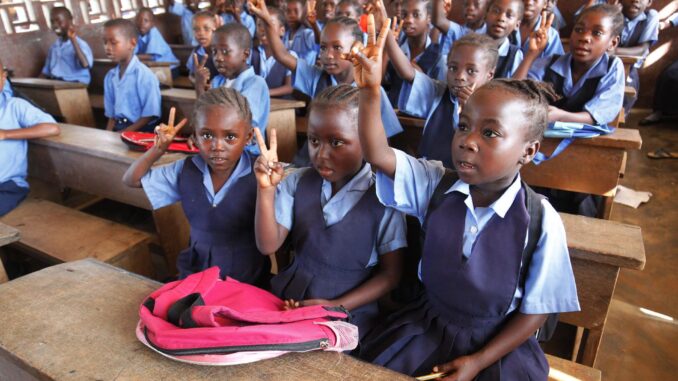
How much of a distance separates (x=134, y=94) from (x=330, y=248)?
2.30 m

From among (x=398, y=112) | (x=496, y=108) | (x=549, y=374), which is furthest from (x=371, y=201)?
(x=398, y=112)

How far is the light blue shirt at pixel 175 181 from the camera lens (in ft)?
4.60

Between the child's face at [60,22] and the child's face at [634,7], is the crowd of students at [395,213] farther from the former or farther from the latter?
the child's face at [60,22]

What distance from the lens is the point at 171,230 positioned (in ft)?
6.54

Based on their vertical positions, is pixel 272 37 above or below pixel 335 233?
above

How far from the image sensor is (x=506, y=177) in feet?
3.25

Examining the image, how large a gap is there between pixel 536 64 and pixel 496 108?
66.2 inches

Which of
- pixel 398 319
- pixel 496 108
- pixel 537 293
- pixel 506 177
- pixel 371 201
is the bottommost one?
pixel 398 319

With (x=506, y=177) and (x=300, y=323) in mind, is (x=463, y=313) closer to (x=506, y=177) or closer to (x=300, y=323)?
(x=506, y=177)

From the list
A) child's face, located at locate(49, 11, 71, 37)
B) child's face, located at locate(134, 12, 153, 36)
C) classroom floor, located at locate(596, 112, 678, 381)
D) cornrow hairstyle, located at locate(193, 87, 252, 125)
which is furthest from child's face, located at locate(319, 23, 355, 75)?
→ child's face, located at locate(134, 12, 153, 36)

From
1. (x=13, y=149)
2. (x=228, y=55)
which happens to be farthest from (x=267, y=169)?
(x=13, y=149)

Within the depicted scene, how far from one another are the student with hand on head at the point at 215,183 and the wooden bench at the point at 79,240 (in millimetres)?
483

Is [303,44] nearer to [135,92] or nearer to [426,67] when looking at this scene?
[426,67]

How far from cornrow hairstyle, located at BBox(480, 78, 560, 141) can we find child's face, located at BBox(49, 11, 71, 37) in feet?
16.4
